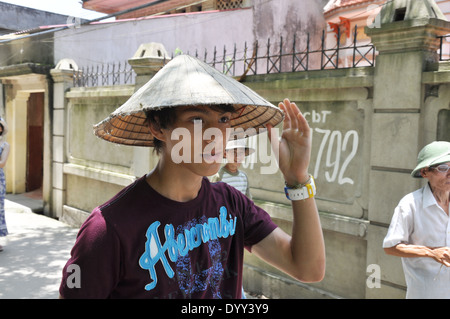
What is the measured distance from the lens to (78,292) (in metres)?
1.33

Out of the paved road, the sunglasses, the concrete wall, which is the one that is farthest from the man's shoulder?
the concrete wall

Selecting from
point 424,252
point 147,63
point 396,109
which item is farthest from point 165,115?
point 147,63

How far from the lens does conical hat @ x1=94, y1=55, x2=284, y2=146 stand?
57.6 inches

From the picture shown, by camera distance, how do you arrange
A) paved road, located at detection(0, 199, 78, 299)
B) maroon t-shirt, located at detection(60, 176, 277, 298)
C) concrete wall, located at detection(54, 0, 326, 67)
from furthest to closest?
concrete wall, located at detection(54, 0, 326, 67), paved road, located at detection(0, 199, 78, 299), maroon t-shirt, located at detection(60, 176, 277, 298)

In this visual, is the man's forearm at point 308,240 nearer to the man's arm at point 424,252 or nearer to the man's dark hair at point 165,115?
the man's dark hair at point 165,115

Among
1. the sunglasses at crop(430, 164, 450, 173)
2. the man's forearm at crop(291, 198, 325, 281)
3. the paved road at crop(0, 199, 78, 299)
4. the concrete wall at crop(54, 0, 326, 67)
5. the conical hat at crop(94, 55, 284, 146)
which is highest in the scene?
the concrete wall at crop(54, 0, 326, 67)

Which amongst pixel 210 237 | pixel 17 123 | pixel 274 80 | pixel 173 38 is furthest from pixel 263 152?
pixel 17 123

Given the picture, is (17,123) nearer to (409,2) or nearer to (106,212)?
(409,2)

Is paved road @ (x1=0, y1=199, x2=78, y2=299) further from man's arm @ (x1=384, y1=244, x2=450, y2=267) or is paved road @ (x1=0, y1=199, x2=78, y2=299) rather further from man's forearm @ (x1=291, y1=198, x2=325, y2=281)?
man's forearm @ (x1=291, y1=198, x2=325, y2=281)

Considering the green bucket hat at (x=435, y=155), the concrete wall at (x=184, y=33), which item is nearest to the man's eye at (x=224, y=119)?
the green bucket hat at (x=435, y=155)

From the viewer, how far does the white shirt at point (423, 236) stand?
2.72 meters

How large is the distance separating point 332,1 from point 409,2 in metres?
6.41

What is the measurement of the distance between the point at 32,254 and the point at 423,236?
18.1ft

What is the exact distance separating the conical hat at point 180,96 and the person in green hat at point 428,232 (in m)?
1.44
